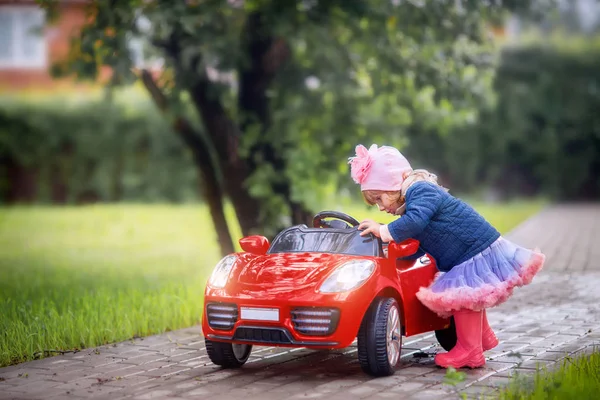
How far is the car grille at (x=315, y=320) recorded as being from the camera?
583cm

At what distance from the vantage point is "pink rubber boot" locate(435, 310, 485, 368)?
6.39 meters

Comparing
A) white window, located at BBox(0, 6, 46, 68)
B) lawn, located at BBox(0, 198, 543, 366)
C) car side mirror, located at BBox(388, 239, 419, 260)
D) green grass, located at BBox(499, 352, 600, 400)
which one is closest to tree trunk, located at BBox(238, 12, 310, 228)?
lawn, located at BBox(0, 198, 543, 366)

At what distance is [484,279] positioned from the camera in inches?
249

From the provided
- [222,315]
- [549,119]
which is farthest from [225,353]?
[549,119]

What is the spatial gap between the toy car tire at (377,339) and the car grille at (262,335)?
0.50m

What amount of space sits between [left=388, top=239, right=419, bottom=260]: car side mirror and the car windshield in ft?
0.29

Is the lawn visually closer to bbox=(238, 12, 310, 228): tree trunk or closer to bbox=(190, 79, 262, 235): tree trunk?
bbox=(190, 79, 262, 235): tree trunk

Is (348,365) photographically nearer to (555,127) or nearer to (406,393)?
(406,393)

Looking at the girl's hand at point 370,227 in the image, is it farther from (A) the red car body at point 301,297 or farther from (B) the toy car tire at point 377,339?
(B) the toy car tire at point 377,339

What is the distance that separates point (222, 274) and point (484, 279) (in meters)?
1.78

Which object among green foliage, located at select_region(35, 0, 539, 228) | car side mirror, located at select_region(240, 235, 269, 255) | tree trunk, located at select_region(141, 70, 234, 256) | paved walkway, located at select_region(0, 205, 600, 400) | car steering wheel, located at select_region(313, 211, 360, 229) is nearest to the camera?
paved walkway, located at select_region(0, 205, 600, 400)

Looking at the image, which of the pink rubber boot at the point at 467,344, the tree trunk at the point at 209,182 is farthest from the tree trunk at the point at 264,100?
the pink rubber boot at the point at 467,344

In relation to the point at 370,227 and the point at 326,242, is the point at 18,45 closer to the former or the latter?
the point at 326,242

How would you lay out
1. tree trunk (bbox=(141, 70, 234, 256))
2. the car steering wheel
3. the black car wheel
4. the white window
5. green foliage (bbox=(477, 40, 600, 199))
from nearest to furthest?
1. the car steering wheel
2. the black car wheel
3. tree trunk (bbox=(141, 70, 234, 256))
4. green foliage (bbox=(477, 40, 600, 199))
5. the white window
